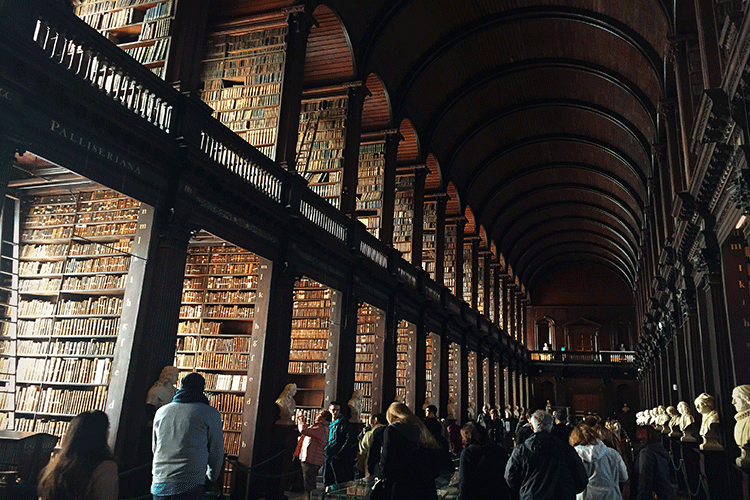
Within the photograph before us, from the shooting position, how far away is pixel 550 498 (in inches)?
129

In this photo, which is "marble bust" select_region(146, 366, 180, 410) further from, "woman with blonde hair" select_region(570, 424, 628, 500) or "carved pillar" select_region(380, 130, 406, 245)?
"carved pillar" select_region(380, 130, 406, 245)

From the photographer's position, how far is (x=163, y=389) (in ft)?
17.1

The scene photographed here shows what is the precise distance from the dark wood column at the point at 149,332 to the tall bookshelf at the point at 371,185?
19.2 feet

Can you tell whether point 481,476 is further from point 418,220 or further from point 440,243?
point 440,243

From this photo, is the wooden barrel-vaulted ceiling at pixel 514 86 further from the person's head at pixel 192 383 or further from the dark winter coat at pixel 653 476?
the person's head at pixel 192 383

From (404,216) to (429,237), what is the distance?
192cm

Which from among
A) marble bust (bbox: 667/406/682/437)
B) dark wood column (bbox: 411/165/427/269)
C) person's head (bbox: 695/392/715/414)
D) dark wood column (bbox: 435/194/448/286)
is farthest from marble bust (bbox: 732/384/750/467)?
dark wood column (bbox: 435/194/448/286)

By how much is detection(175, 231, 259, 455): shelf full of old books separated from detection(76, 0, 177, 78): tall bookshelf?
2.58 metres

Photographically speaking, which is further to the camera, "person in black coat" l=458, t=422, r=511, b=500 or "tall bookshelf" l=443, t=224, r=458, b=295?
"tall bookshelf" l=443, t=224, r=458, b=295

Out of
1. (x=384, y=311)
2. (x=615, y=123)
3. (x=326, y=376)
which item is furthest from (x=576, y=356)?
(x=326, y=376)

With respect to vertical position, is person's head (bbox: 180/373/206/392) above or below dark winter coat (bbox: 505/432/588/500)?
above

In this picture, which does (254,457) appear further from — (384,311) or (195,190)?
(384,311)

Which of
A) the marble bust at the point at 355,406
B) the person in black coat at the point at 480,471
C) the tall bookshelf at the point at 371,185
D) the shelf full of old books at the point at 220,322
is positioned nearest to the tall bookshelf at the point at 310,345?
the marble bust at the point at 355,406

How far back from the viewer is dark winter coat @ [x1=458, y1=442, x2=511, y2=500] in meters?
3.32
